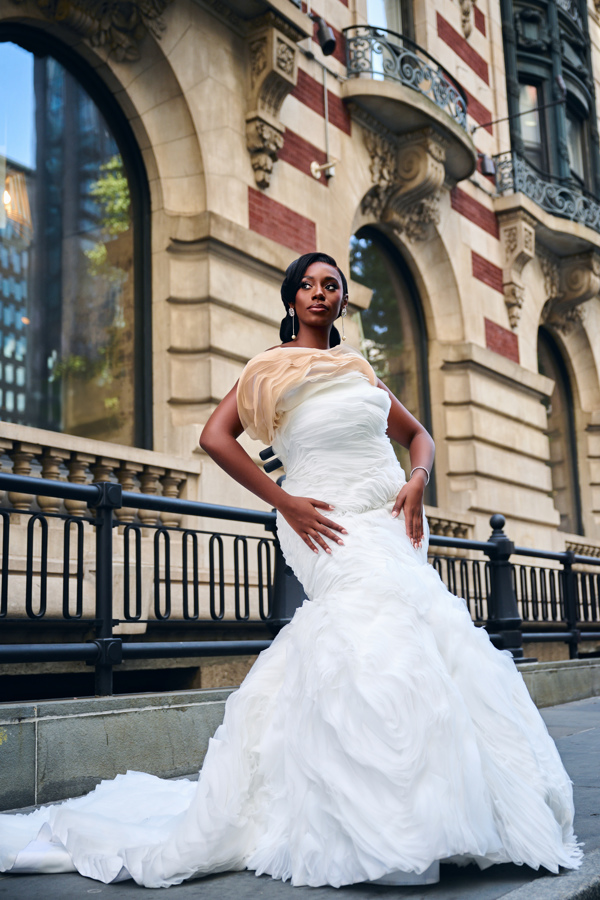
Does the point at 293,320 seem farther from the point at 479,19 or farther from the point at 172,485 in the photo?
the point at 479,19

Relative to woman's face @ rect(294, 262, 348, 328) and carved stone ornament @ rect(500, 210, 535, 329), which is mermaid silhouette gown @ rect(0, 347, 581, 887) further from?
carved stone ornament @ rect(500, 210, 535, 329)

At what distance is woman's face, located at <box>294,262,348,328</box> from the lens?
3430 mm

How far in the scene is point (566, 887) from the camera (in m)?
2.53

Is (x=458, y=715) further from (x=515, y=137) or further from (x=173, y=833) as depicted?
(x=515, y=137)

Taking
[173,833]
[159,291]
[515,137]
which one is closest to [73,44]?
[159,291]

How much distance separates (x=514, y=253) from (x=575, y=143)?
5.70 meters

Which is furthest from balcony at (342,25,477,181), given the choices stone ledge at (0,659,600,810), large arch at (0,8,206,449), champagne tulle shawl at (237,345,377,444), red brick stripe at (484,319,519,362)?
champagne tulle shawl at (237,345,377,444)

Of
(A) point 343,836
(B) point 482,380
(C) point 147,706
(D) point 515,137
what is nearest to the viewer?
(A) point 343,836

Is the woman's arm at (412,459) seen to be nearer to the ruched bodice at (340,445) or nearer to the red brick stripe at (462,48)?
the ruched bodice at (340,445)

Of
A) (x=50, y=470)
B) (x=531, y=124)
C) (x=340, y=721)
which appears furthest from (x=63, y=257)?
(x=531, y=124)

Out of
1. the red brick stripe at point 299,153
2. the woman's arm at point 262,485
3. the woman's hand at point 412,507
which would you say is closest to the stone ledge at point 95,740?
the woman's arm at point 262,485

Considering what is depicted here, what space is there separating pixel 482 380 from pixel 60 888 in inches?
489

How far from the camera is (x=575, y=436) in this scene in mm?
19094

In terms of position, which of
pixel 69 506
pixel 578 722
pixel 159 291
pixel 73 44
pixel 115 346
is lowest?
pixel 578 722
